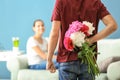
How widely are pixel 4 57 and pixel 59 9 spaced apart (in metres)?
2.48

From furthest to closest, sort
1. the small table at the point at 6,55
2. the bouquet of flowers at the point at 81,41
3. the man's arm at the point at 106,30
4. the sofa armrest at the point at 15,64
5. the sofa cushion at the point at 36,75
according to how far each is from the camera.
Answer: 1. the small table at the point at 6,55
2. the sofa armrest at the point at 15,64
3. the sofa cushion at the point at 36,75
4. the man's arm at the point at 106,30
5. the bouquet of flowers at the point at 81,41

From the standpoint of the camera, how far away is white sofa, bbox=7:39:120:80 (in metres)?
3.18

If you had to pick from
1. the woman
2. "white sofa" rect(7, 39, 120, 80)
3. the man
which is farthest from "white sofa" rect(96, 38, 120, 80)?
the man

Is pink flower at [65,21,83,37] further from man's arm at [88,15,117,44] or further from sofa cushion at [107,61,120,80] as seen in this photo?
sofa cushion at [107,61,120,80]

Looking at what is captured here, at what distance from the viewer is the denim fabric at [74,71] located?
1.81 metres

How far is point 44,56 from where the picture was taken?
3.70 metres

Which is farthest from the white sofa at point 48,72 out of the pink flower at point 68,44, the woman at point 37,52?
the pink flower at point 68,44

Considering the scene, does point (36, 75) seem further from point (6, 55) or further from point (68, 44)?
point (68, 44)

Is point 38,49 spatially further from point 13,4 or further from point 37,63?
point 13,4

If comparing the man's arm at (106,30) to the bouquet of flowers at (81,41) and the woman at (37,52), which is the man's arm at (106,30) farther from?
the woman at (37,52)

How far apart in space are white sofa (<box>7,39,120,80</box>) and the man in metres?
1.37

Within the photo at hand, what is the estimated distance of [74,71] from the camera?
5.92 feet

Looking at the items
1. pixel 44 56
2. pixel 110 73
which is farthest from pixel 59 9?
pixel 44 56

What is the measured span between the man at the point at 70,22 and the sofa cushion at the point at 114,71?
1.33 m
